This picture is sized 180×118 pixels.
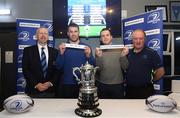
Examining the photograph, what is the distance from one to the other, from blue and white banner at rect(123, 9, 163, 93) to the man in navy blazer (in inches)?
50.5

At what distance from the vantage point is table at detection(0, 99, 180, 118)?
1597mm

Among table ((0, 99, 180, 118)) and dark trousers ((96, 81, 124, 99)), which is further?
dark trousers ((96, 81, 124, 99))

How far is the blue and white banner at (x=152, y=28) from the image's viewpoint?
369 centimetres

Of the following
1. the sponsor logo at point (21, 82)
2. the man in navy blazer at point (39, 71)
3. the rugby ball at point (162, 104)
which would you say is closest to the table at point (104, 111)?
the rugby ball at point (162, 104)

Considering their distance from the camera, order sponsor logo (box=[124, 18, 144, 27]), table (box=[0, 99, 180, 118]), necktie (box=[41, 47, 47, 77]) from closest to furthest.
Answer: table (box=[0, 99, 180, 118])
necktie (box=[41, 47, 47, 77])
sponsor logo (box=[124, 18, 144, 27])

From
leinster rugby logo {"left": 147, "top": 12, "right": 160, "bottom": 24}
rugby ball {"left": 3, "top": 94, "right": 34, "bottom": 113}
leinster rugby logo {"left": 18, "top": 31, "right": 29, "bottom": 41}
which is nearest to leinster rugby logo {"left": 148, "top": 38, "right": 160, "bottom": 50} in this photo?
leinster rugby logo {"left": 147, "top": 12, "right": 160, "bottom": 24}

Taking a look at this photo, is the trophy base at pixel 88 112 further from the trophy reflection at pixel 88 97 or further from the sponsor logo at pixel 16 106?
A: the sponsor logo at pixel 16 106

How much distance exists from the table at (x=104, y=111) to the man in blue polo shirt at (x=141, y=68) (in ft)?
5.76

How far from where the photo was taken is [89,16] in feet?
13.6

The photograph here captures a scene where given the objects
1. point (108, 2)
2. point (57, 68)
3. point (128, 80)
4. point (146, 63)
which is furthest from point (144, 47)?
point (57, 68)

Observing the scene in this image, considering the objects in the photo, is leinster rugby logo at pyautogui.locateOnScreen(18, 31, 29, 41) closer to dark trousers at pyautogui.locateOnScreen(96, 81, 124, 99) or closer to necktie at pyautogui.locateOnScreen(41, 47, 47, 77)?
necktie at pyautogui.locateOnScreen(41, 47, 47, 77)

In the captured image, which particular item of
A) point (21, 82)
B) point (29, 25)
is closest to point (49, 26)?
point (29, 25)

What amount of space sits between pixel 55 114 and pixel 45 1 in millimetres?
3744

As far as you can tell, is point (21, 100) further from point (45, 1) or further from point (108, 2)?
point (45, 1)
